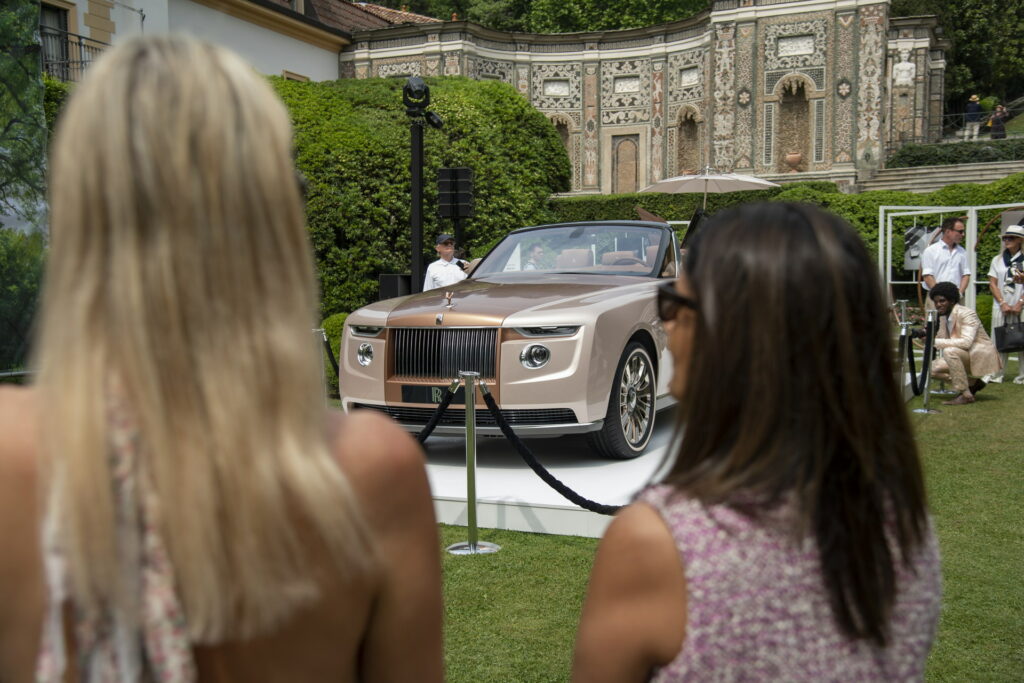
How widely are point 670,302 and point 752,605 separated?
0.45m

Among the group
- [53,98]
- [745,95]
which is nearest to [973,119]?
[745,95]

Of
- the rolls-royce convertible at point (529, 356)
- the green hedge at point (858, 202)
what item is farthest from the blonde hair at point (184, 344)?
the green hedge at point (858, 202)

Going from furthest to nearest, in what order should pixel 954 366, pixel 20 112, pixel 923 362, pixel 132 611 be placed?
pixel 954 366 < pixel 923 362 < pixel 20 112 < pixel 132 611

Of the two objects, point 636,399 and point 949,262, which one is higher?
point 949,262

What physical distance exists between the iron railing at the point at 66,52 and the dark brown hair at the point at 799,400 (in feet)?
86.1

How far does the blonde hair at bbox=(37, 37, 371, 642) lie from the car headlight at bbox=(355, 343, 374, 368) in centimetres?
628

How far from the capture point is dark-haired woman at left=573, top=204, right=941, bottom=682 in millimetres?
1286

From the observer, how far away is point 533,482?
656 cm

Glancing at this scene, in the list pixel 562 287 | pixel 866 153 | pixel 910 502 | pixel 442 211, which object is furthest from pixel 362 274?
pixel 866 153

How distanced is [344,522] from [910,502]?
86cm

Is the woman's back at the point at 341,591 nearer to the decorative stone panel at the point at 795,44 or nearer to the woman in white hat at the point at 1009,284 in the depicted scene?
the woman in white hat at the point at 1009,284

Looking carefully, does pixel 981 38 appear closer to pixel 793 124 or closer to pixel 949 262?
pixel 793 124

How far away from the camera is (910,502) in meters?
1.44

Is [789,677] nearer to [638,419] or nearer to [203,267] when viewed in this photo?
[203,267]
